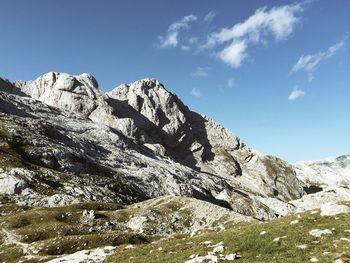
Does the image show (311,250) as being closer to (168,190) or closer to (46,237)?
(46,237)

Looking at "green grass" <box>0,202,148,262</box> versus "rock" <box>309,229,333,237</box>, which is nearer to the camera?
"rock" <box>309,229,333,237</box>

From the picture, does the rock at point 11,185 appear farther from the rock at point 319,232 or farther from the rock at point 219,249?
the rock at point 319,232

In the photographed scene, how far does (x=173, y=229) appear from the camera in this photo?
2778 inches

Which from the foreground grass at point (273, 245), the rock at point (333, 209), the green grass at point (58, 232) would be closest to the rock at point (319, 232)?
the foreground grass at point (273, 245)

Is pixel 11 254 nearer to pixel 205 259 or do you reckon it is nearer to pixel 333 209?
pixel 205 259

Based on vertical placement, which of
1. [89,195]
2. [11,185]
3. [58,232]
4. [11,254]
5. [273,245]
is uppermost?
[11,185]

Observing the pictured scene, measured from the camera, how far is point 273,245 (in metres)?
27.5

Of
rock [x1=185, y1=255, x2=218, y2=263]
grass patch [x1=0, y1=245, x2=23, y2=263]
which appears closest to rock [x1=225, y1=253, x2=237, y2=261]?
rock [x1=185, y1=255, x2=218, y2=263]

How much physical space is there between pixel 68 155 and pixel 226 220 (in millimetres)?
73706

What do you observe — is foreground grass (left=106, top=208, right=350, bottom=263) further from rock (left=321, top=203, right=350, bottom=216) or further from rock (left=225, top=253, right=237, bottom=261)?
rock (left=321, top=203, right=350, bottom=216)

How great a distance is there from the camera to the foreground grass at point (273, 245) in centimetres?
2466

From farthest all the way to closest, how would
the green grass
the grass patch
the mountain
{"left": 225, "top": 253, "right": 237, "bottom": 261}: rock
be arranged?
the mountain
the green grass
the grass patch
{"left": 225, "top": 253, "right": 237, "bottom": 261}: rock

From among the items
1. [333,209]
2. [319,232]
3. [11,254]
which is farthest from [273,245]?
[11,254]

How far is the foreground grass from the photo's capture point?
80.9ft
